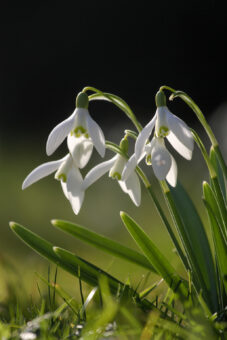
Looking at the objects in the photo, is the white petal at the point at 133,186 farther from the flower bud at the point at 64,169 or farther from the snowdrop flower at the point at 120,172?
the flower bud at the point at 64,169

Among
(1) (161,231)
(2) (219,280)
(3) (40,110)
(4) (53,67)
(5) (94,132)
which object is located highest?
(4) (53,67)

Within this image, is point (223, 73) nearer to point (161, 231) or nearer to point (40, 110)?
point (40, 110)

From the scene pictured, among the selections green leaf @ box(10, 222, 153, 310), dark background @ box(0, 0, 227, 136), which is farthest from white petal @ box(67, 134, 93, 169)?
dark background @ box(0, 0, 227, 136)

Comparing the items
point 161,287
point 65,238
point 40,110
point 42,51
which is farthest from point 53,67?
point 161,287

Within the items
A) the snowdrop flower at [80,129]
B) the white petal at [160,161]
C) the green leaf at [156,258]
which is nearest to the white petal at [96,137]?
the snowdrop flower at [80,129]

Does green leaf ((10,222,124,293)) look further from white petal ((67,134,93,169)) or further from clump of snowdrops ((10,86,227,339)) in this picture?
white petal ((67,134,93,169))

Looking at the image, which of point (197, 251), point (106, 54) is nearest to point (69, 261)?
point (197, 251)
